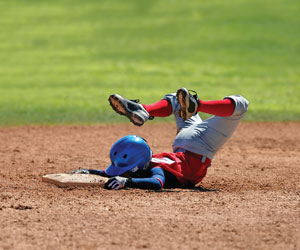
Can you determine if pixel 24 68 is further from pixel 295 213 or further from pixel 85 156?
pixel 295 213

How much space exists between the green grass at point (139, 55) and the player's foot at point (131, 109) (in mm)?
6301

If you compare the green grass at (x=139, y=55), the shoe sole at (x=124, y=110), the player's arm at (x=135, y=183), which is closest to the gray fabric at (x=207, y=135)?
the player's arm at (x=135, y=183)

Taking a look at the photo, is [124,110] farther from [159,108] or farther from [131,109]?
[159,108]

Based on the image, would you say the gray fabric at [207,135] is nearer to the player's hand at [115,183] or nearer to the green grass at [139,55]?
the player's hand at [115,183]

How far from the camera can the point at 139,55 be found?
65.9 feet

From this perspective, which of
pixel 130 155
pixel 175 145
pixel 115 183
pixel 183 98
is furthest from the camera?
pixel 175 145

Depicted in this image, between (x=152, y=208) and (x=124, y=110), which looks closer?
(x=152, y=208)

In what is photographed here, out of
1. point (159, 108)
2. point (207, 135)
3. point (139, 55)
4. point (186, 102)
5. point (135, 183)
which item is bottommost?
point (135, 183)

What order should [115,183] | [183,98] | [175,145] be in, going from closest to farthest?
[183,98] → [115,183] → [175,145]

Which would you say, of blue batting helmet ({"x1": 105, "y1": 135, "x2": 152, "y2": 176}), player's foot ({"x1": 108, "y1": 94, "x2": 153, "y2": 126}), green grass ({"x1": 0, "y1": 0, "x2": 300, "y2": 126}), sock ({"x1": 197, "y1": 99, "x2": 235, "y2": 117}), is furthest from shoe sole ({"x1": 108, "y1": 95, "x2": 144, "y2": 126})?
green grass ({"x1": 0, "y1": 0, "x2": 300, "y2": 126})

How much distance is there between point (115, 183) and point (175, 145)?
1.07 m

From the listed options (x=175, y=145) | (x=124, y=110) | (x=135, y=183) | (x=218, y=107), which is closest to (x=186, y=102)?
(x=218, y=107)

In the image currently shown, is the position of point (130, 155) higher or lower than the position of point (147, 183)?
higher

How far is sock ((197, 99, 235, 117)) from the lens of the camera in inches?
244
